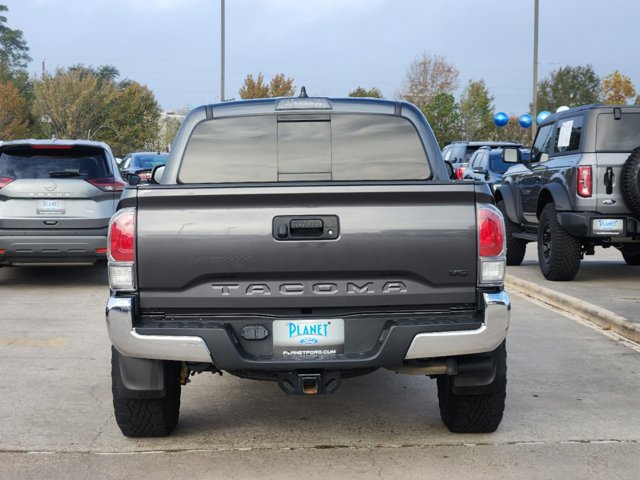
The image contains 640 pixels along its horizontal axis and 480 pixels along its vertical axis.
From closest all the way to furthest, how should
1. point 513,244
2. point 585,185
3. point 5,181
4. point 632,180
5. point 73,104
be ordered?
1. point 632,180
2. point 585,185
3. point 5,181
4. point 513,244
5. point 73,104

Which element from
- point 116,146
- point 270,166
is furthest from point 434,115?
point 270,166

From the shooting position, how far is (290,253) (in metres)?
4.64

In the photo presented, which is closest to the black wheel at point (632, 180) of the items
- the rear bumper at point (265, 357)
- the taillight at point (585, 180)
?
the taillight at point (585, 180)

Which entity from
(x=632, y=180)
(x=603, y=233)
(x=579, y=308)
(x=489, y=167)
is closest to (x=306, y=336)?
(x=579, y=308)

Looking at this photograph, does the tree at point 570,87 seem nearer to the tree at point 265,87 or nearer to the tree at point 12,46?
the tree at point 265,87

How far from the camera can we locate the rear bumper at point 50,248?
36.9 ft

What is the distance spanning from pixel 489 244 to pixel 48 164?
803 cm

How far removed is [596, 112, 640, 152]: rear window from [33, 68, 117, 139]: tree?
52.2 meters

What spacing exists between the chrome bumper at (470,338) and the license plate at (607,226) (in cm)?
678

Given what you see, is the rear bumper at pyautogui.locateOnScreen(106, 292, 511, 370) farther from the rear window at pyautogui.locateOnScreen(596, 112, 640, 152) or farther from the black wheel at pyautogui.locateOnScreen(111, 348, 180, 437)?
the rear window at pyautogui.locateOnScreen(596, 112, 640, 152)

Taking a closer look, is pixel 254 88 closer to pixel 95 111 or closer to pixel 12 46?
pixel 95 111

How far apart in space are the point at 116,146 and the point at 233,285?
5947cm

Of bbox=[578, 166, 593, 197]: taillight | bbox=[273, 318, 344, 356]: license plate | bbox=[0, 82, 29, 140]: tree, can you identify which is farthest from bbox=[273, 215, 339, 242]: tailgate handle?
bbox=[0, 82, 29, 140]: tree

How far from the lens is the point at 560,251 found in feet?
Answer: 39.0
